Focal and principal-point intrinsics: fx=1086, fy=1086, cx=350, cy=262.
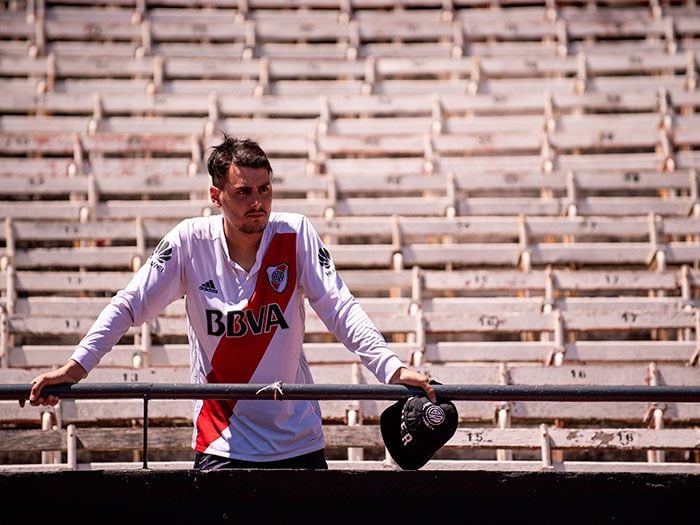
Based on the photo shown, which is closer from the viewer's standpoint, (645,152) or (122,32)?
(645,152)

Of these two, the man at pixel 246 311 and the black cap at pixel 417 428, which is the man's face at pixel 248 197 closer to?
the man at pixel 246 311

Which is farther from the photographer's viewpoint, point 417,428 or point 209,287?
point 209,287

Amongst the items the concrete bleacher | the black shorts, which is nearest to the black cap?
the black shorts

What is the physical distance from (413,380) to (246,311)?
1.86 feet

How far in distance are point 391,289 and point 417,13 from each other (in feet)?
14.1

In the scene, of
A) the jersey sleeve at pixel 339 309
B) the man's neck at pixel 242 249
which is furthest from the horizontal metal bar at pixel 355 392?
the man's neck at pixel 242 249

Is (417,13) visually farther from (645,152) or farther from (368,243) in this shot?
(368,243)

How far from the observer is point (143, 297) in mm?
3211

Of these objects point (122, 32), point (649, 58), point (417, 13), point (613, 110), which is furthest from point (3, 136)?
point (649, 58)

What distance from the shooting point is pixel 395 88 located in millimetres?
9188

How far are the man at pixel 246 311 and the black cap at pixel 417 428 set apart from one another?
175 mm

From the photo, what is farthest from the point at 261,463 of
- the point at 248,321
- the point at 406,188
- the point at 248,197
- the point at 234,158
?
the point at 406,188

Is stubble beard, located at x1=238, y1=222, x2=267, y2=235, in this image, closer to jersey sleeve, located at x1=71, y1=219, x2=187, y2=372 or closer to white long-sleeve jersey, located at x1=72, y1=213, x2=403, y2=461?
white long-sleeve jersey, located at x1=72, y1=213, x2=403, y2=461

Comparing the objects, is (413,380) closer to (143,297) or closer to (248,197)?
(248,197)
